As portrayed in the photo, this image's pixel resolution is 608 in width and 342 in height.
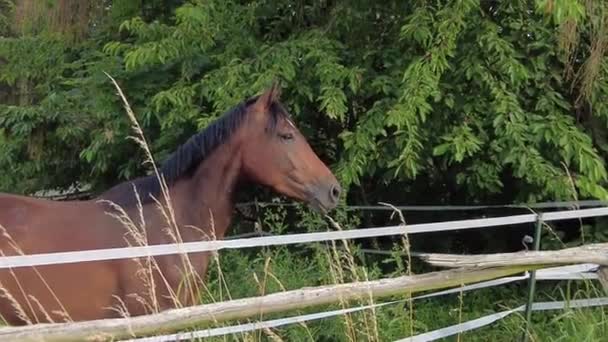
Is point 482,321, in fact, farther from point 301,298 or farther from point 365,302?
point 301,298

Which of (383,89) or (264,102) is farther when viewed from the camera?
(383,89)

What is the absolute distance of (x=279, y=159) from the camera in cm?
409

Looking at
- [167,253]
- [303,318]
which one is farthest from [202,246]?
[303,318]

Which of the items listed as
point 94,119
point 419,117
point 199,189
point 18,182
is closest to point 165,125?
point 94,119

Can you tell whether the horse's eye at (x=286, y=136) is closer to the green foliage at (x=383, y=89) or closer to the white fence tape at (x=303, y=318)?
the green foliage at (x=383, y=89)

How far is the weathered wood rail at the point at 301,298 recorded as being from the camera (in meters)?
2.19

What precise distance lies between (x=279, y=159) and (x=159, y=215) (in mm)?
678

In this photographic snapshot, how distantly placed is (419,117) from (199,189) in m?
1.40

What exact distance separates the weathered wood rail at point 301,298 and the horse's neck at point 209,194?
4.72 feet

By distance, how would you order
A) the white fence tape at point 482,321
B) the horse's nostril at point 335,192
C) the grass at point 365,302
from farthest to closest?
the horse's nostril at point 335,192, the grass at point 365,302, the white fence tape at point 482,321

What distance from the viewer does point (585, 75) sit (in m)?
4.62

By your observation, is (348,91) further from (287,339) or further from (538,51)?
(287,339)

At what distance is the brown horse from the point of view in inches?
146

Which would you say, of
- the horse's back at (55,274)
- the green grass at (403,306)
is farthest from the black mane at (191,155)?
the green grass at (403,306)
